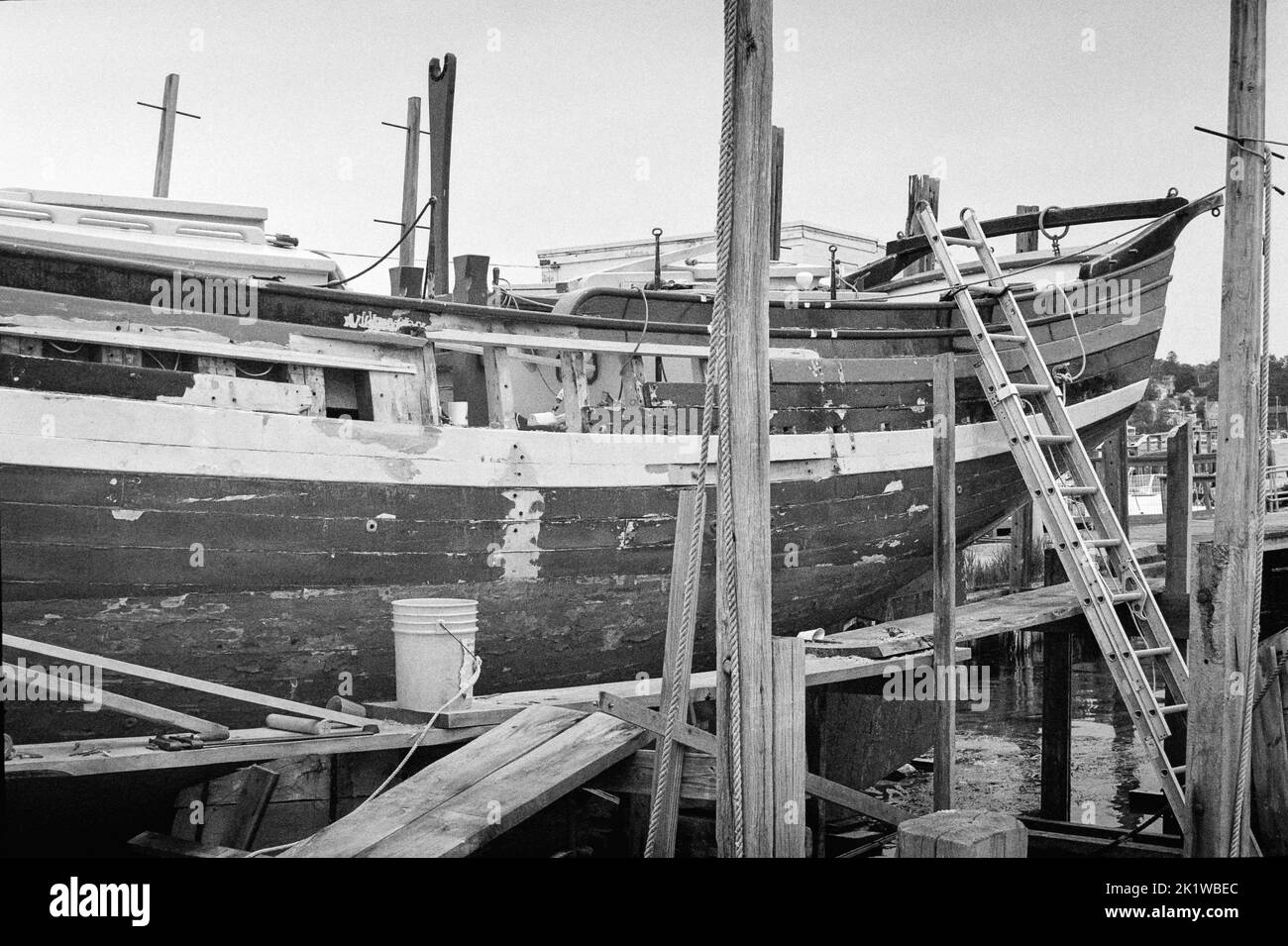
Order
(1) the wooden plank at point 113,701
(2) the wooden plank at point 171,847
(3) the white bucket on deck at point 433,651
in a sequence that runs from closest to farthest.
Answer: (1) the wooden plank at point 113,701
(2) the wooden plank at point 171,847
(3) the white bucket on deck at point 433,651

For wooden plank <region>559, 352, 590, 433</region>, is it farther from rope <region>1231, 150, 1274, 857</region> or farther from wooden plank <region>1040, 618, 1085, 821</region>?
wooden plank <region>1040, 618, 1085, 821</region>

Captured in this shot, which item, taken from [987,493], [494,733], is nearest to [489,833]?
[494,733]

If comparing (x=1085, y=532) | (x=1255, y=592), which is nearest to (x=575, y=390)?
(x=1085, y=532)

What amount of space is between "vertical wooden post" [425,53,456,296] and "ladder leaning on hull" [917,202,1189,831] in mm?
3516

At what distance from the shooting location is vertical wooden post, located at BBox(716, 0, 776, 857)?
12.9ft

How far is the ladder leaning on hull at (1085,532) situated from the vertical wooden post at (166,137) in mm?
8914

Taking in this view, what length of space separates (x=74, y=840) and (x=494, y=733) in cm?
216

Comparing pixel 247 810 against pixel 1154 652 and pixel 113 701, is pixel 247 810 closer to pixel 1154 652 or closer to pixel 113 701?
pixel 113 701

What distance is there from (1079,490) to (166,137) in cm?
1104

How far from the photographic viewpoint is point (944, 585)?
22.8 feet

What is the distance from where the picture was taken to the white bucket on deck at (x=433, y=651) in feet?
18.3

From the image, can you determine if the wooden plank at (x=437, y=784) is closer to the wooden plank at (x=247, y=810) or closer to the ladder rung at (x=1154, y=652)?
the wooden plank at (x=247, y=810)

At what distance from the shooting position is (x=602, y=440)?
300 inches

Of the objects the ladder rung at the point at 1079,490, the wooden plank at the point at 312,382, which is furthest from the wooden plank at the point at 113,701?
the ladder rung at the point at 1079,490
